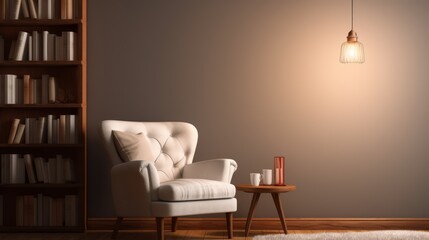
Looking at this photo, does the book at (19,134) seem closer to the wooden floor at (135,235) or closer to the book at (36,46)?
the book at (36,46)

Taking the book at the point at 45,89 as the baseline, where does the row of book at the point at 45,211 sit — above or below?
below

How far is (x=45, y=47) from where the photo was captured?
21.3 ft

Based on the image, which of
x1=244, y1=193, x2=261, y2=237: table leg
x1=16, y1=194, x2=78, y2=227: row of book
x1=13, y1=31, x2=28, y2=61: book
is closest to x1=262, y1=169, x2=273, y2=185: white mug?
x1=244, y1=193, x2=261, y2=237: table leg

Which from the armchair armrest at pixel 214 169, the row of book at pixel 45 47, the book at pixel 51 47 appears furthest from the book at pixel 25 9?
the armchair armrest at pixel 214 169

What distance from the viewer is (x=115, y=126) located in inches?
247

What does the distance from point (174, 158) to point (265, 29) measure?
4.47 ft

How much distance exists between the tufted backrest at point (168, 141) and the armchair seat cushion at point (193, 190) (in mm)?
441

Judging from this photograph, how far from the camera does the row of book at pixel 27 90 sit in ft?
21.3

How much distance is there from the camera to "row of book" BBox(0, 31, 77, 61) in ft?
21.3

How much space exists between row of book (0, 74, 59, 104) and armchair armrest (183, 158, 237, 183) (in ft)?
4.26

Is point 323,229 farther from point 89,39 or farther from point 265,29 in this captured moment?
point 89,39

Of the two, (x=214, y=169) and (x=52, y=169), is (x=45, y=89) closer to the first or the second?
(x=52, y=169)

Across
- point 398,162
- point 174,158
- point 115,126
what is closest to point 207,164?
point 174,158

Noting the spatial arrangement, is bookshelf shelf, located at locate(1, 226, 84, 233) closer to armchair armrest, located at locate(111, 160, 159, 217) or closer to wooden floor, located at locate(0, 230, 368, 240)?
wooden floor, located at locate(0, 230, 368, 240)
